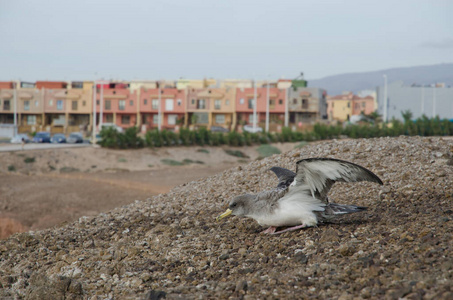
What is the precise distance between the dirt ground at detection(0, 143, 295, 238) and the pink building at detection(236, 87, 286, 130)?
92.4 ft

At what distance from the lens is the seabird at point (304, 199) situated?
6.32 metres

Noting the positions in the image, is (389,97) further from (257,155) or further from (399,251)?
(399,251)

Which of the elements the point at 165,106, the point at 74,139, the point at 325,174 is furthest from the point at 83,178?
the point at 165,106

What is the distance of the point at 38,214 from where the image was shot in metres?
21.2

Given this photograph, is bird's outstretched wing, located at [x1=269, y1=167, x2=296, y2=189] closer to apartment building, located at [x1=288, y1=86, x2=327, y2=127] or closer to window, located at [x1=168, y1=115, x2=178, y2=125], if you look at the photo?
apartment building, located at [x1=288, y1=86, x2=327, y2=127]

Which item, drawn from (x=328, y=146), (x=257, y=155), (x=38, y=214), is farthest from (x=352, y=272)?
(x=257, y=155)

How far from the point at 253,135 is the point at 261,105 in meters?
26.8

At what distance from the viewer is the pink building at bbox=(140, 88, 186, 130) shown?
85.5 metres

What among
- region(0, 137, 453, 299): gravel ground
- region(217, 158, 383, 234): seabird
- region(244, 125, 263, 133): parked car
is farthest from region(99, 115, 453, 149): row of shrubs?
region(217, 158, 383, 234): seabird

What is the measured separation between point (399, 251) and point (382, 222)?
1210 mm

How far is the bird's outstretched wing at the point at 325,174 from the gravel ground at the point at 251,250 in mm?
601

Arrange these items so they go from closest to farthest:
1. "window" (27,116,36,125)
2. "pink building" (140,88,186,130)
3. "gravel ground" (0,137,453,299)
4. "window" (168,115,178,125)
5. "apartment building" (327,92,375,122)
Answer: "gravel ground" (0,137,453,299) → "pink building" (140,88,186,130) → "window" (168,115,178,125) → "window" (27,116,36,125) → "apartment building" (327,92,375,122)

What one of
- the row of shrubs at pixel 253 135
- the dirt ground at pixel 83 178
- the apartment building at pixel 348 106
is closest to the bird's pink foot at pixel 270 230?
the dirt ground at pixel 83 178

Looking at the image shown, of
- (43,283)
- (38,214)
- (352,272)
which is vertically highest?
(352,272)
